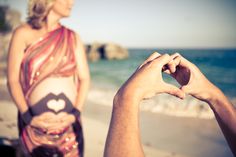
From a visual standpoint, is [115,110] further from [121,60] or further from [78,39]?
[121,60]

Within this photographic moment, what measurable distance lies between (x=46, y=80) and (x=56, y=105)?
0.54 feet

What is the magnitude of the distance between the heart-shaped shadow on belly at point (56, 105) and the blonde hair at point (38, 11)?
473 mm

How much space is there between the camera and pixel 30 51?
162cm

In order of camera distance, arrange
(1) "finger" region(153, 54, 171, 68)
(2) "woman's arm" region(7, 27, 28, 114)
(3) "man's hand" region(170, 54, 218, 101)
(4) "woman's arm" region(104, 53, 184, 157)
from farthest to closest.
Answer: (2) "woman's arm" region(7, 27, 28, 114)
(3) "man's hand" region(170, 54, 218, 101)
(1) "finger" region(153, 54, 171, 68)
(4) "woman's arm" region(104, 53, 184, 157)

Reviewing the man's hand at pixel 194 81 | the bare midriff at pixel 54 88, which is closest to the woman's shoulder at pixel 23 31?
the bare midriff at pixel 54 88

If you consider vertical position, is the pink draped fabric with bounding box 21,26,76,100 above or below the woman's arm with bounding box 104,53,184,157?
below

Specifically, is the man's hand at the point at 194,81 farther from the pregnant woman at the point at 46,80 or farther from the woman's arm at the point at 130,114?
the pregnant woman at the point at 46,80

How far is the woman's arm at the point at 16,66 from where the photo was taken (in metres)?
1.60

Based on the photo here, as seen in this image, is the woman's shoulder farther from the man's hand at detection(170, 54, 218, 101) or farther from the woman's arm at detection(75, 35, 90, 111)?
the man's hand at detection(170, 54, 218, 101)

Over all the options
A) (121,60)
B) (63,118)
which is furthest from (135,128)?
(121,60)

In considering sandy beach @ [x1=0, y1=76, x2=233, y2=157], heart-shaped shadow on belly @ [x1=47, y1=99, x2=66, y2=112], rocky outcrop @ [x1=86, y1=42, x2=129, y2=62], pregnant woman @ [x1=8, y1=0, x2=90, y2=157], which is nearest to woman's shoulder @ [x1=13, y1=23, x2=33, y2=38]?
pregnant woman @ [x1=8, y1=0, x2=90, y2=157]

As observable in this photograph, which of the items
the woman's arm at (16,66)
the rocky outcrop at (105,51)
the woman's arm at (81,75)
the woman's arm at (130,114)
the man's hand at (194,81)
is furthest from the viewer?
A: the rocky outcrop at (105,51)

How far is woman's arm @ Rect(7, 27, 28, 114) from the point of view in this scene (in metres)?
1.60

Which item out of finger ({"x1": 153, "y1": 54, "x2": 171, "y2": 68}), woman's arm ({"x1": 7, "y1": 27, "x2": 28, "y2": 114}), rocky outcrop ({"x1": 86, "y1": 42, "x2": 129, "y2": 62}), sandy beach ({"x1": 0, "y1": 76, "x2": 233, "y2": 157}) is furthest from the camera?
rocky outcrop ({"x1": 86, "y1": 42, "x2": 129, "y2": 62})
